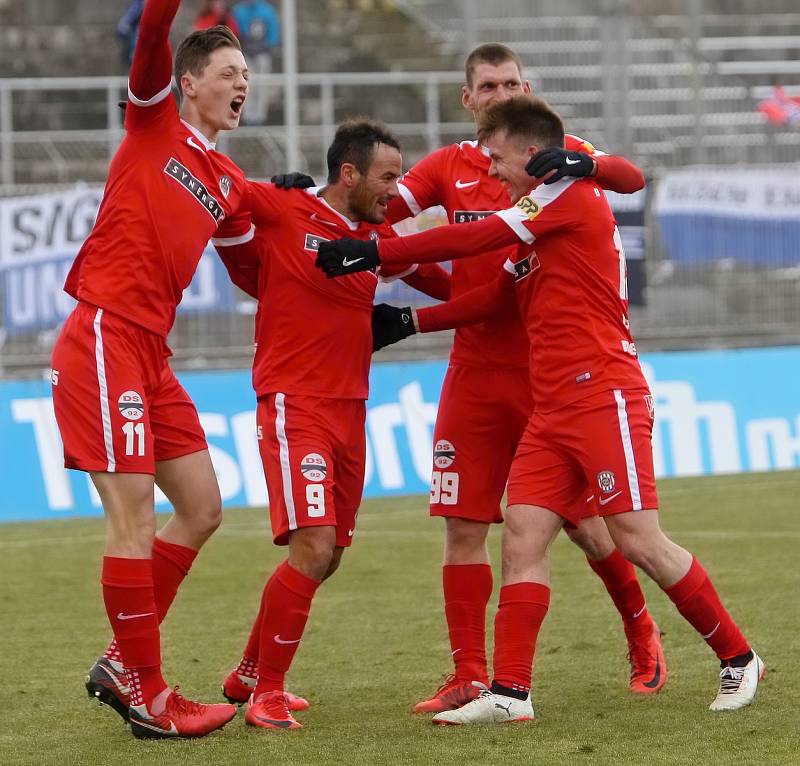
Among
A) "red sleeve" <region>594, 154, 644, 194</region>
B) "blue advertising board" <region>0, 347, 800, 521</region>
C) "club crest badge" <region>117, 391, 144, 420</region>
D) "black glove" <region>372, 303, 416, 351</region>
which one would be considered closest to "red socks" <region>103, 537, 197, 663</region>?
"club crest badge" <region>117, 391, 144, 420</region>

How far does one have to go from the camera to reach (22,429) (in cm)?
1221

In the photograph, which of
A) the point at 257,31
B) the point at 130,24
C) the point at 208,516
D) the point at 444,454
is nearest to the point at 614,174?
the point at 444,454

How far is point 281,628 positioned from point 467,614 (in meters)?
0.80

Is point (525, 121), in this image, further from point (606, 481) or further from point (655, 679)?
point (655, 679)

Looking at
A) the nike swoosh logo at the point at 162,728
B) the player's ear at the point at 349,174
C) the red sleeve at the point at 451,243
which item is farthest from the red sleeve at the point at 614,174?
the nike swoosh logo at the point at 162,728

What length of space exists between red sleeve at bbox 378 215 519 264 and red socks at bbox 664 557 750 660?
4.44 ft

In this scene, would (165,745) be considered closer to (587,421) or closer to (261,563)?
(587,421)

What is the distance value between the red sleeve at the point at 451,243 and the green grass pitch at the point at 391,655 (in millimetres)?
1681

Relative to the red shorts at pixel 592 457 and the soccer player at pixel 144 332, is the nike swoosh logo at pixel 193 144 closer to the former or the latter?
the soccer player at pixel 144 332

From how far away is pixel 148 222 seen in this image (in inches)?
225

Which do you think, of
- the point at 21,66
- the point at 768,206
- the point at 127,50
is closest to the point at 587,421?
the point at 768,206

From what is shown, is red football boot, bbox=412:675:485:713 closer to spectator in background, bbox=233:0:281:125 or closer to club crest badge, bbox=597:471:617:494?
club crest badge, bbox=597:471:617:494

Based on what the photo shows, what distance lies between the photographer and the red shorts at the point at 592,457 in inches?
226

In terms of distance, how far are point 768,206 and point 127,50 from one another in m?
6.85
